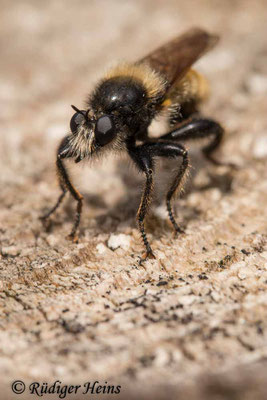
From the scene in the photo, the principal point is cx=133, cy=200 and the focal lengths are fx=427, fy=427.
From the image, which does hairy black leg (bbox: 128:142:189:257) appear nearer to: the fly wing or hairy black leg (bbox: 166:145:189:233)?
hairy black leg (bbox: 166:145:189:233)

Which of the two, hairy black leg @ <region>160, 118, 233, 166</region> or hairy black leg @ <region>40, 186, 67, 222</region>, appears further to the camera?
hairy black leg @ <region>160, 118, 233, 166</region>

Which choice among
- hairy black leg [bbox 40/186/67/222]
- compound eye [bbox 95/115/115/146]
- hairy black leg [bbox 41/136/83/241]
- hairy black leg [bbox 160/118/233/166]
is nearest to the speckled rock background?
hairy black leg [bbox 40/186/67/222]

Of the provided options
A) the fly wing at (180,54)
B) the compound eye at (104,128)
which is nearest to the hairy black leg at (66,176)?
the compound eye at (104,128)

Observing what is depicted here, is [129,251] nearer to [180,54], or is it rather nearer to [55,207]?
[55,207]

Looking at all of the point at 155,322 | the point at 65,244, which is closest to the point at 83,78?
the point at 65,244

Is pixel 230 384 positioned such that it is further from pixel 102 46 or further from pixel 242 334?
pixel 102 46

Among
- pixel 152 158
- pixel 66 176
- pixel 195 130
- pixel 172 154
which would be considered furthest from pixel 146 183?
pixel 195 130

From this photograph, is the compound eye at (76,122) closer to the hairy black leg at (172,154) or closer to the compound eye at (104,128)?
the compound eye at (104,128)
